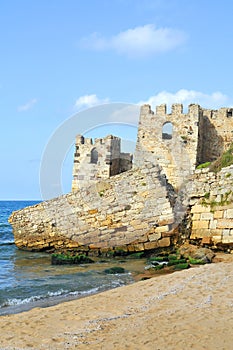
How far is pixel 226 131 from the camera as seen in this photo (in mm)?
22578

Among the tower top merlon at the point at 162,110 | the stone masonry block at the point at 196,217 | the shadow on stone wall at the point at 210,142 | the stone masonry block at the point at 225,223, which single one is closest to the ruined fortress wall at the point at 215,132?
the shadow on stone wall at the point at 210,142

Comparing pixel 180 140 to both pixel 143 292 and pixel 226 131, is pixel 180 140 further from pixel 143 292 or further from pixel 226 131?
pixel 143 292

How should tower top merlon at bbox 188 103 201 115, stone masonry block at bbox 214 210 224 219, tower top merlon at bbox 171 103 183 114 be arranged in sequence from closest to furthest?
stone masonry block at bbox 214 210 224 219 → tower top merlon at bbox 188 103 201 115 → tower top merlon at bbox 171 103 183 114

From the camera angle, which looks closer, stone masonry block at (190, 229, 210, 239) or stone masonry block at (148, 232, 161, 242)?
stone masonry block at (190, 229, 210, 239)

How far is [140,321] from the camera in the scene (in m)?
6.60

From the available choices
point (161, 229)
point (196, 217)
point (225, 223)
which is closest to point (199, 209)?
point (196, 217)

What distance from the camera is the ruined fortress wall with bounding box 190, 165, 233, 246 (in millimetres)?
12812

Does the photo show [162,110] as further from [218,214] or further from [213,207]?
[218,214]

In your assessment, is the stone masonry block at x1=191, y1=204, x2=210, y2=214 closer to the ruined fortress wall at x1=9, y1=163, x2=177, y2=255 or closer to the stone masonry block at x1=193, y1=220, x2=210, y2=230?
the stone masonry block at x1=193, y1=220, x2=210, y2=230

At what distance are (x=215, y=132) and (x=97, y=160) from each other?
6676 millimetres

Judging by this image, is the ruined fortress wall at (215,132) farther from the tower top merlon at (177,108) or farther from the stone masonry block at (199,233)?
the stone masonry block at (199,233)

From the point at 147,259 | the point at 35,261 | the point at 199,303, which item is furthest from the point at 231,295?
the point at 35,261

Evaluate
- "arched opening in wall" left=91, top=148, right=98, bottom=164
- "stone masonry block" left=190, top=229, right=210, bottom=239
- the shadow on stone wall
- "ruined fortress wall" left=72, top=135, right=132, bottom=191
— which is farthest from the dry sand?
"arched opening in wall" left=91, top=148, right=98, bottom=164

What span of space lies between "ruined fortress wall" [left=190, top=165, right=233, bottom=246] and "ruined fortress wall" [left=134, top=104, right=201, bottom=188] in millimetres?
6945
